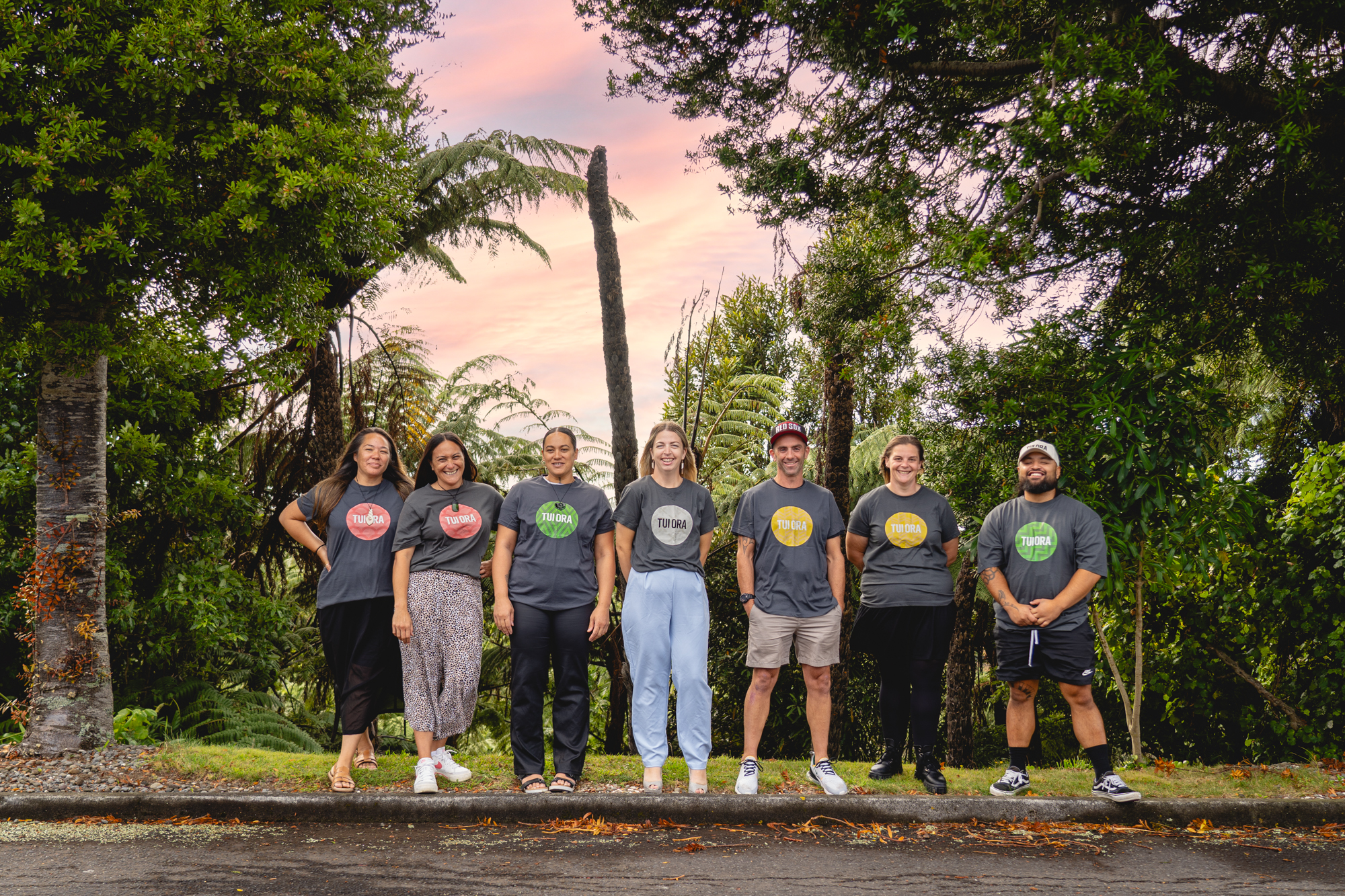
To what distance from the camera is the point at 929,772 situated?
5738 mm

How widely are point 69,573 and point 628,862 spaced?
5.04 meters

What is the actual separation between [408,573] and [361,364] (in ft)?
24.1

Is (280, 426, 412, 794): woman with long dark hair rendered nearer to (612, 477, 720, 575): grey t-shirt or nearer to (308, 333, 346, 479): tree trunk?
(612, 477, 720, 575): grey t-shirt

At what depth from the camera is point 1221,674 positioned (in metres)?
9.26

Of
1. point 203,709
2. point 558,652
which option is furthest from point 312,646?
point 558,652

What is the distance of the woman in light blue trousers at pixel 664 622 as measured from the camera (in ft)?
18.0

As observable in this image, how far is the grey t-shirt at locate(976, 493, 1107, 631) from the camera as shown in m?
5.52

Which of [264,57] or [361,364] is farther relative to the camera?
[361,364]

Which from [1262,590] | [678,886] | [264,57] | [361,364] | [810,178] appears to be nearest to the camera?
[678,886]

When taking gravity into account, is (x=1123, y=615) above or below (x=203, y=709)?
above

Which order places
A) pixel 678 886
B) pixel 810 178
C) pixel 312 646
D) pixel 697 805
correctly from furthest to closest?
pixel 312 646, pixel 810 178, pixel 697 805, pixel 678 886

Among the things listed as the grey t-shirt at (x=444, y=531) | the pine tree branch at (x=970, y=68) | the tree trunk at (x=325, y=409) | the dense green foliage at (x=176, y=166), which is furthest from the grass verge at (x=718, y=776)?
the pine tree branch at (x=970, y=68)

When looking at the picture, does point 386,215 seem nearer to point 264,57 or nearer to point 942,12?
point 264,57

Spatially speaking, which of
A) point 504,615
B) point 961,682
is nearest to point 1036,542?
point 504,615
